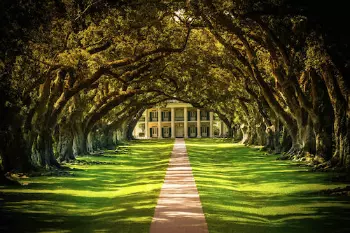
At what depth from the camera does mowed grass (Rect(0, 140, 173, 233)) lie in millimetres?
12914

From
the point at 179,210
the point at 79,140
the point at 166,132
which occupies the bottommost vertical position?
the point at 179,210

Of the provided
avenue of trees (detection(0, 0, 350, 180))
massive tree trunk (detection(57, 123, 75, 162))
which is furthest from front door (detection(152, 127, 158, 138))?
massive tree trunk (detection(57, 123, 75, 162))

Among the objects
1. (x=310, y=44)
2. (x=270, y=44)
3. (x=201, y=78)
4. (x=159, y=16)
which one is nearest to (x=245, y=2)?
(x=310, y=44)

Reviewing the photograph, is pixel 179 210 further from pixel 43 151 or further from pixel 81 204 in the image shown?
pixel 43 151

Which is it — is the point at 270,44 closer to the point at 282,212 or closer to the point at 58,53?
the point at 58,53

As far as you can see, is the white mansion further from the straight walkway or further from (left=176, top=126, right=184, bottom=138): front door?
the straight walkway

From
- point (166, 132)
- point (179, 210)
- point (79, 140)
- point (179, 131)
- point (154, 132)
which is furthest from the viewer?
point (154, 132)

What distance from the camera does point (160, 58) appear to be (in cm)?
2950

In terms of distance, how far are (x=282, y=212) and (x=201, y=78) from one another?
28189 millimetres

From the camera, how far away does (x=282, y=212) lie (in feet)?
48.5

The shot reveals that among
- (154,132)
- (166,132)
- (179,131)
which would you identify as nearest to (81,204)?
(179,131)

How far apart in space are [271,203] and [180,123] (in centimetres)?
11547

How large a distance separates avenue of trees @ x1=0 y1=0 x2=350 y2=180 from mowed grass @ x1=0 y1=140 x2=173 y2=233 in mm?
3466

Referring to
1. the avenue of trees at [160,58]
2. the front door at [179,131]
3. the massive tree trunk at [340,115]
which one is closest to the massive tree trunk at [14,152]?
the avenue of trees at [160,58]
